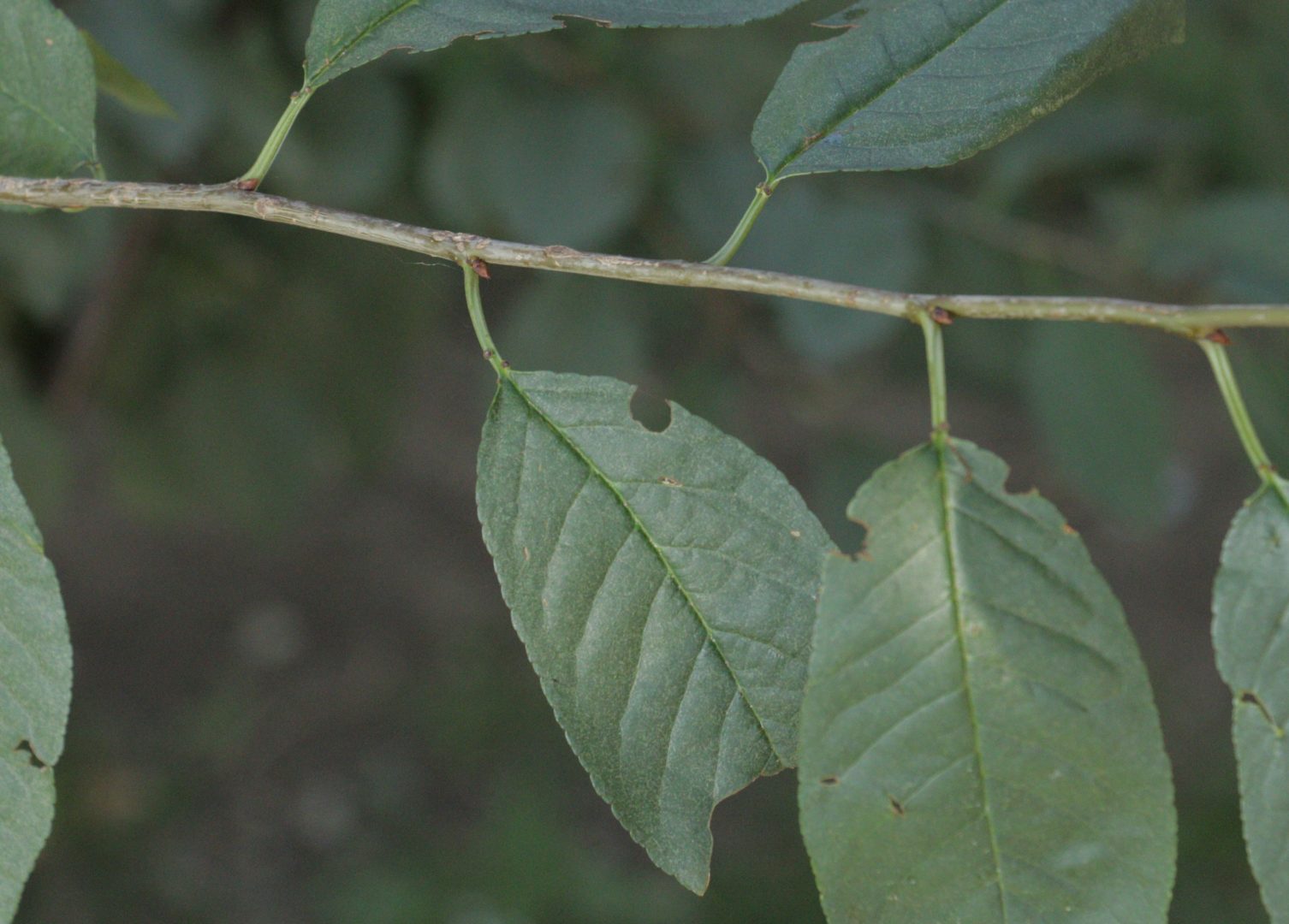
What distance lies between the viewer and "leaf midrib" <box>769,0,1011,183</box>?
801 mm

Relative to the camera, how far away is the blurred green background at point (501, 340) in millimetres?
1745

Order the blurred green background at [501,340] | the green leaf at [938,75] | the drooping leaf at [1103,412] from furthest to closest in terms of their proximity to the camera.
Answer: the drooping leaf at [1103,412] → the blurred green background at [501,340] → the green leaf at [938,75]

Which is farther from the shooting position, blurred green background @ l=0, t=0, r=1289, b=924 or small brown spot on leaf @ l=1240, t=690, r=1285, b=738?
blurred green background @ l=0, t=0, r=1289, b=924

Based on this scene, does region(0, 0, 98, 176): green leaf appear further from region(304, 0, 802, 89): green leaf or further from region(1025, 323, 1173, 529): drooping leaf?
region(1025, 323, 1173, 529): drooping leaf

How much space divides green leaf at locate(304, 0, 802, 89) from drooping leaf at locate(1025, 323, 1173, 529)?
130 cm

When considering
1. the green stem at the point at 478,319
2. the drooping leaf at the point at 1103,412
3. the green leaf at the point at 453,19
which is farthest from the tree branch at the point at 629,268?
the drooping leaf at the point at 1103,412

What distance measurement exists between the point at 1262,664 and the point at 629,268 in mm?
440

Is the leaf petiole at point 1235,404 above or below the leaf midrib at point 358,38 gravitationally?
below

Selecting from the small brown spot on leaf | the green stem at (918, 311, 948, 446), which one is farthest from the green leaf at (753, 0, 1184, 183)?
the small brown spot on leaf

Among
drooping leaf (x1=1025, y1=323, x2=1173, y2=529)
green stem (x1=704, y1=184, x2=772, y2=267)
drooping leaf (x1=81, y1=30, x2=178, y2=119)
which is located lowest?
green stem (x1=704, y1=184, x2=772, y2=267)

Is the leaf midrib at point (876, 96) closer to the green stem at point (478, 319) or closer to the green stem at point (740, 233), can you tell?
the green stem at point (740, 233)

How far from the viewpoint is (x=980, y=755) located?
2.18ft

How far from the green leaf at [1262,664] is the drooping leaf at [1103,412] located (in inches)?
50.0

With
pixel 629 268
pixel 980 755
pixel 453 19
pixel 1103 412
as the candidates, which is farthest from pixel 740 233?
pixel 1103 412
